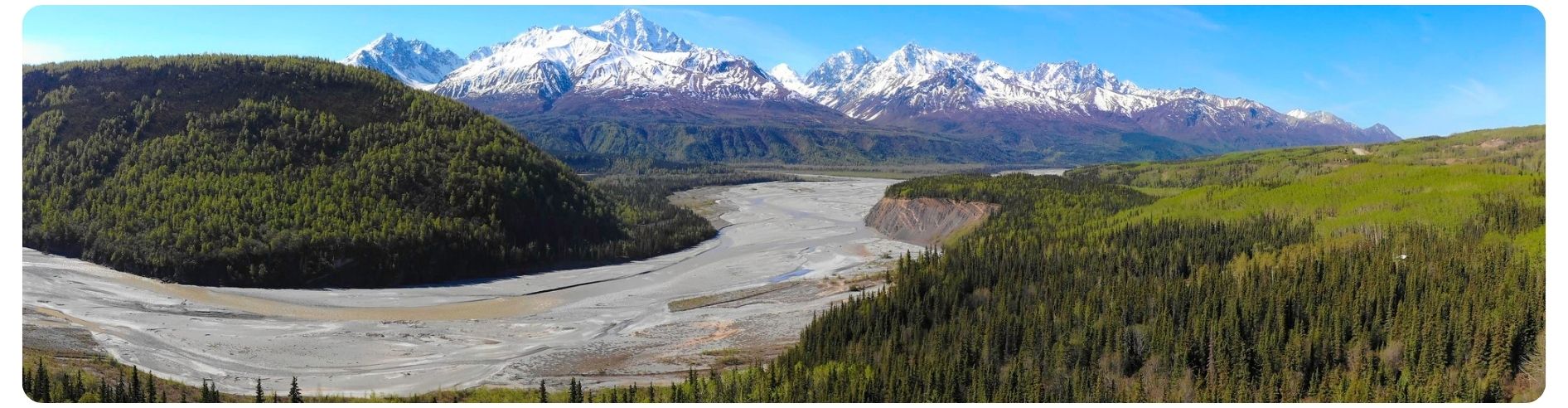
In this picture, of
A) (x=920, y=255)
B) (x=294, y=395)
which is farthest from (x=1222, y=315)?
(x=294, y=395)

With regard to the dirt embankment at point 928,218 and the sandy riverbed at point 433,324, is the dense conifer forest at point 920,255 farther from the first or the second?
the sandy riverbed at point 433,324

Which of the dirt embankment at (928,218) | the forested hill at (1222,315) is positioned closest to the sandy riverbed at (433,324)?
the forested hill at (1222,315)

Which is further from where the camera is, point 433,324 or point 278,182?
point 278,182

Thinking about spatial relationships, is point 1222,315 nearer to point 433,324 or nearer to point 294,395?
point 294,395

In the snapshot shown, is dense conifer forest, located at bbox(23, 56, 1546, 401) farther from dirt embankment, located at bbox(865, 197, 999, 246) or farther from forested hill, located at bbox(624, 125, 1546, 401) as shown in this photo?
dirt embankment, located at bbox(865, 197, 999, 246)
